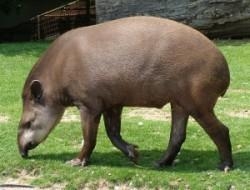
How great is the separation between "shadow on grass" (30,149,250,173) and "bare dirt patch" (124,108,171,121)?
6.39 feet

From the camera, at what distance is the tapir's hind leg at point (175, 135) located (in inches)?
301

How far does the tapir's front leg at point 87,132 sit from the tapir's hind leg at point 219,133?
1024mm

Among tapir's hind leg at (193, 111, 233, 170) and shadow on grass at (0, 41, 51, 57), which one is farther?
shadow on grass at (0, 41, 51, 57)

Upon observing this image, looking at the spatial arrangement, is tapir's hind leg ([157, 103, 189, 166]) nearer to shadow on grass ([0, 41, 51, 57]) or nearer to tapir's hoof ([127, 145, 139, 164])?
tapir's hoof ([127, 145, 139, 164])

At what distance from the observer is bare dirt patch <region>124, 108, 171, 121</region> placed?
10305mm

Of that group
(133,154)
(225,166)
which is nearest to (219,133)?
(225,166)

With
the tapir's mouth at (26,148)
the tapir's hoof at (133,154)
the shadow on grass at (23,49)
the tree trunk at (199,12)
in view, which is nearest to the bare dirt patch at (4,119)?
the tapir's mouth at (26,148)

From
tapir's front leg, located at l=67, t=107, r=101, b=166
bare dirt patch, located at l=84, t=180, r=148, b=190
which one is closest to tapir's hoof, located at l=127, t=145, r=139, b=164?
tapir's front leg, located at l=67, t=107, r=101, b=166

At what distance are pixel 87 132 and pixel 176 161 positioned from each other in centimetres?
110

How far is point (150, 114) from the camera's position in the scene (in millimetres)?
10539

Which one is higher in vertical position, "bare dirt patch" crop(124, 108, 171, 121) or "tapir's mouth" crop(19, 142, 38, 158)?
"tapir's mouth" crop(19, 142, 38, 158)

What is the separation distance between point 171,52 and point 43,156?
6.53ft

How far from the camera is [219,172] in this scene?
7.23m

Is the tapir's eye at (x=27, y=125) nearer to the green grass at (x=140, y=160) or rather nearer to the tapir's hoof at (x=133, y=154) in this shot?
the green grass at (x=140, y=160)
